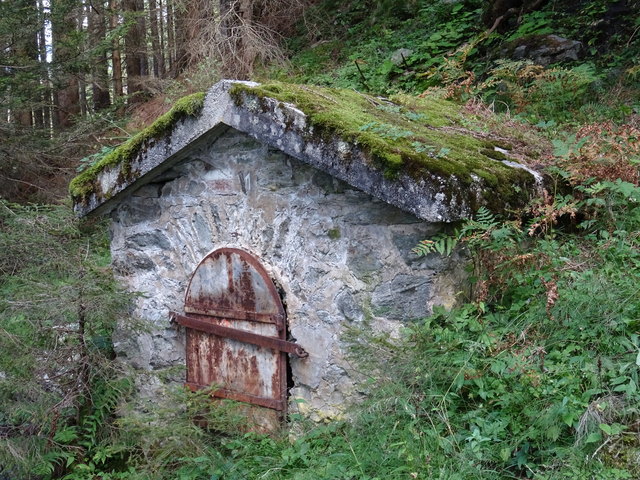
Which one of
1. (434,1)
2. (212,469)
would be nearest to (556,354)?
(212,469)

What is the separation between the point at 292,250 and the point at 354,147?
91cm

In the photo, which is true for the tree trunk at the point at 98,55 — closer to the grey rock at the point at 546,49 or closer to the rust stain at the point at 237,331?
the grey rock at the point at 546,49

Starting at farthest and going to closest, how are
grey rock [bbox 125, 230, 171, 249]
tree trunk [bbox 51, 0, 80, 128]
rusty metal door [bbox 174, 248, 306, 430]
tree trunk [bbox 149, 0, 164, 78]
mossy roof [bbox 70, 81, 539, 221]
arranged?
1. tree trunk [bbox 149, 0, 164, 78]
2. tree trunk [bbox 51, 0, 80, 128]
3. grey rock [bbox 125, 230, 171, 249]
4. rusty metal door [bbox 174, 248, 306, 430]
5. mossy roof [bbox 70, 81, 539, 221]

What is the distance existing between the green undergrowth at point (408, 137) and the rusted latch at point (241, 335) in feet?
4.55

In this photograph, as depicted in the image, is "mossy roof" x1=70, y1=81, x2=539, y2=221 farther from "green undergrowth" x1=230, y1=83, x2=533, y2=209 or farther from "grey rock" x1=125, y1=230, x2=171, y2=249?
"grey rock" x1=125, y1=230, x2=171, y2=249

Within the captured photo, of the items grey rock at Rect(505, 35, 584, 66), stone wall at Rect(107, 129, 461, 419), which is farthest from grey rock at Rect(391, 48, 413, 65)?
stone wall at Rect(107, 129, 461, 419)

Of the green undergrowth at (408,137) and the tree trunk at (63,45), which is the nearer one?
the green undergrowth at (408,137)

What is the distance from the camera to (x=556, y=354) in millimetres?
2857

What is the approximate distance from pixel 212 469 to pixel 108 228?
2187mm

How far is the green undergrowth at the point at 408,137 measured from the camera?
3.32 metres

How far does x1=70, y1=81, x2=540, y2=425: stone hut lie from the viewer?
3.47m

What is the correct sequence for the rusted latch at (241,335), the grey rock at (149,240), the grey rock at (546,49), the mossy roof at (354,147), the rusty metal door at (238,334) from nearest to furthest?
the mossy roof at (354,147), the rusted latch at (241,335), the rusty metal door at (238,334), the grey rock at (149,240), the grey rock at (546,49)

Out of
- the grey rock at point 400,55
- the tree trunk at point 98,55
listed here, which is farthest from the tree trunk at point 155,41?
the grey rock at point 400,55

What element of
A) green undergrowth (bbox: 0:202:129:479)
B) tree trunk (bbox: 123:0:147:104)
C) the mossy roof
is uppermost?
tree trunk (bbox: 123:0:147:104)
